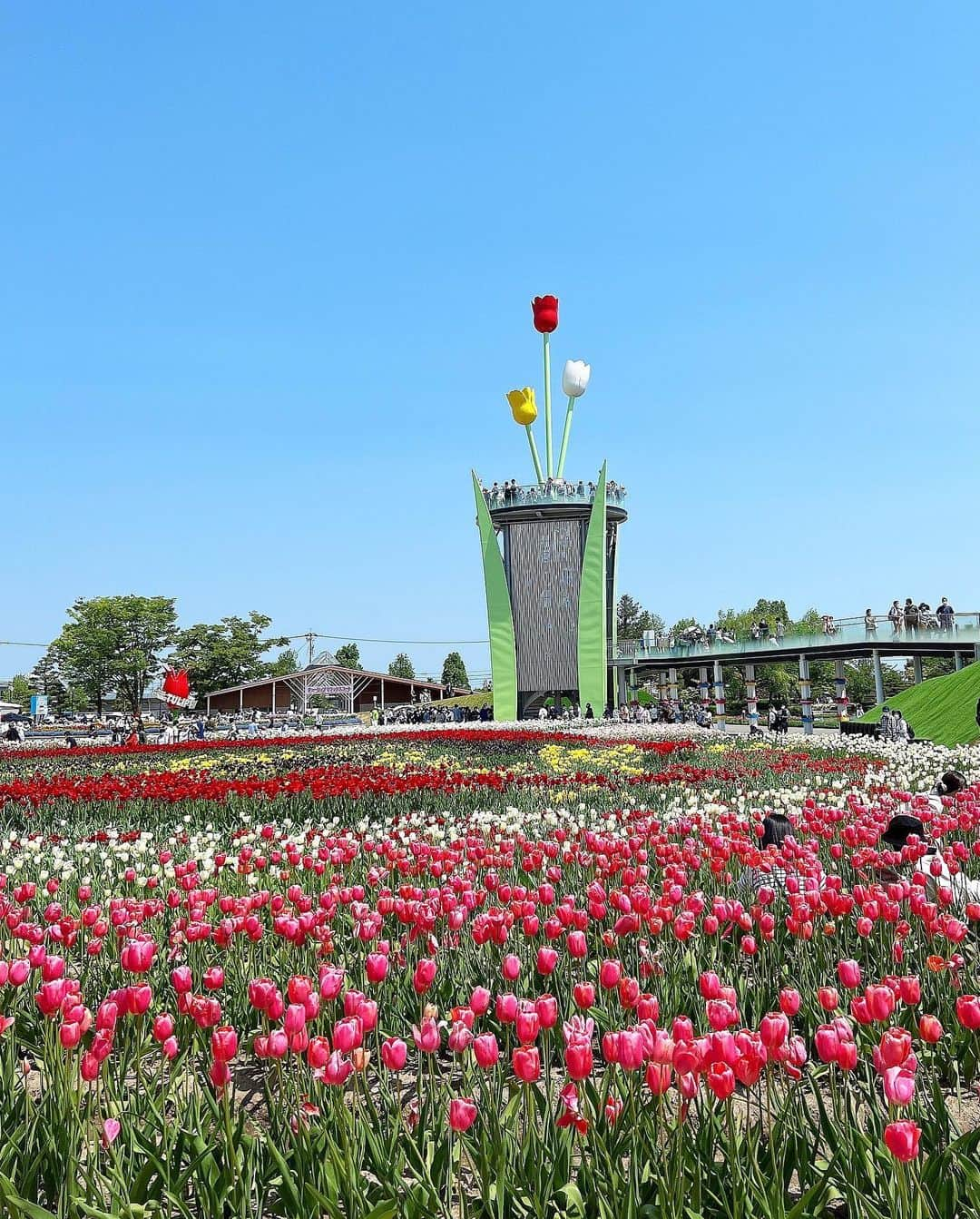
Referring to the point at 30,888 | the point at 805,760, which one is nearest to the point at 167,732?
the point at 805,760

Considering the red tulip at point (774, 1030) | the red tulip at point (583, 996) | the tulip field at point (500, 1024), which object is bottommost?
the tulip field at point (500, 1024)

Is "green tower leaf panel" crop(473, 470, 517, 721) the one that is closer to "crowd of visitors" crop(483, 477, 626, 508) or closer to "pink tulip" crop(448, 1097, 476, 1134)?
"crowd of visitors" crop(483, 477, 626, 508)

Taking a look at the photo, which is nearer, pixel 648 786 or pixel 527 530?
pixel 648 786

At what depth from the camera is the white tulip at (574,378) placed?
1858 inches

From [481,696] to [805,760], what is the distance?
64841mm

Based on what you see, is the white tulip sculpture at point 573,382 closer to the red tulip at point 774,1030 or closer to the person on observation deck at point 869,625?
the person on observation deck at point 869,625

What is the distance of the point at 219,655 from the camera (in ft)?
237

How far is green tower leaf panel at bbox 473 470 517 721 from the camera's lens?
42906 millimetres

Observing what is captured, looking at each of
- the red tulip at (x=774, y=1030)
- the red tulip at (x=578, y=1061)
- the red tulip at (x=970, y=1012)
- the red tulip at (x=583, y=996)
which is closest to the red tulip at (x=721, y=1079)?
the red tulip at (x=774, y=1030)

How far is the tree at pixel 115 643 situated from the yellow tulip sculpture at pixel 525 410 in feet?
118

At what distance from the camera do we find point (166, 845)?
8.30 meters

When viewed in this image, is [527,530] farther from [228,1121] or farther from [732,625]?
[732,625]

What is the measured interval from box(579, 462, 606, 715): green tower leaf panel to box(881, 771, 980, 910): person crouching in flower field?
1387 inches

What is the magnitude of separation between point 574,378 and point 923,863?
143 ft
